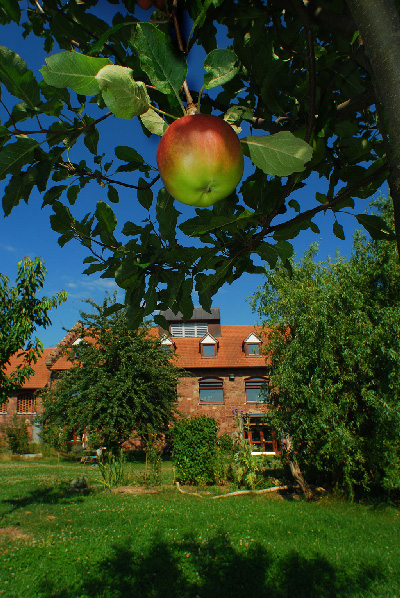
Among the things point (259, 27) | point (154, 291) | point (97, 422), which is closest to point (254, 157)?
point (154, 291)

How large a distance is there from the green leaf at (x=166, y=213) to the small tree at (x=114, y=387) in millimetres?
14110

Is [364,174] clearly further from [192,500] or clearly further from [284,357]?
[192,500]

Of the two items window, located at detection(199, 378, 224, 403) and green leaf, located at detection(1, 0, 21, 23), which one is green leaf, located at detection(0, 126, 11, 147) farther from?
window, located at detection(199, 378, 224, 403)

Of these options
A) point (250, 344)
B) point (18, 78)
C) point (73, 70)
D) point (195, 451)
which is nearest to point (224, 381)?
point (250, 344)

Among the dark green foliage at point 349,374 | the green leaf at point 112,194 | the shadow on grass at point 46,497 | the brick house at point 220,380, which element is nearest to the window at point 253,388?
the brick house at point 220,380

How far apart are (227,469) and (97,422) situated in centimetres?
542

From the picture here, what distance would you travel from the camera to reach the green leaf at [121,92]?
0.84 metres

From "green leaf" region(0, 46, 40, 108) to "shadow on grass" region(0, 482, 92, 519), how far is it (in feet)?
31.3

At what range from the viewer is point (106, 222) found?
168 cm

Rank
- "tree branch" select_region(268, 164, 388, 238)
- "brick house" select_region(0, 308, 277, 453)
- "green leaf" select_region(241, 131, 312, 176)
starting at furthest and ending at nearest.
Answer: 1. "brick house" select_region(0, 308, 277, 453)
2. "tree branch" select_region(268, 164, 388, 238)
3. "green leaf" select_region(241, 131, 312, 176)

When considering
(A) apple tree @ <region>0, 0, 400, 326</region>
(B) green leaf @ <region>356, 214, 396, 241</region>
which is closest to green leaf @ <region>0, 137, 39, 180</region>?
(A) apple tree @ <region>0, 0, 400, 326</region>

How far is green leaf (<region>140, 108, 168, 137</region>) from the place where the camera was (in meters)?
1.00

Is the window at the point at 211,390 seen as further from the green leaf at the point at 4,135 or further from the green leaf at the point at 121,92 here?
the green leaf at the point at 121,92

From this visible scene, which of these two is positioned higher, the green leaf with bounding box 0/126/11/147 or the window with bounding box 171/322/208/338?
the window with bounding box 171/322/208/338
